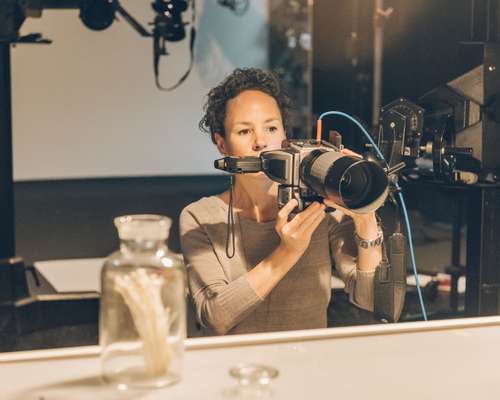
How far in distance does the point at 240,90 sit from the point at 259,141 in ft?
0.35

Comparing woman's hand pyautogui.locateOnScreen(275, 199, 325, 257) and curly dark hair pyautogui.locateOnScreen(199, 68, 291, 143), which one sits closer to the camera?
woman's hand pyautogui.locateOnScreen(275, 199, 325, 257)

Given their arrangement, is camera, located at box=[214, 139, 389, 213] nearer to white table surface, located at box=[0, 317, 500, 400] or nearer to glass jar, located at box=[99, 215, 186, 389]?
white table surface, located at box=[0, 317, 500, 400]

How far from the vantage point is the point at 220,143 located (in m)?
1.40

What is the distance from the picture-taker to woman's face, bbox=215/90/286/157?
134 centimetres

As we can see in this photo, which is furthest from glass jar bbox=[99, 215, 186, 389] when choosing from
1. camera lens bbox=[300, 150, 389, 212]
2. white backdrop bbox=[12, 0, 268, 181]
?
white backdrop bbox=[12, 0, 268, 181]

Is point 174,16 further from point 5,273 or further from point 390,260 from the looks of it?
point 390,260

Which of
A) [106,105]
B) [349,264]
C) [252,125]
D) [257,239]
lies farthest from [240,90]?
[106,105]

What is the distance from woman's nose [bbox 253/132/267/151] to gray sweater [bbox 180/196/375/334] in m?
0.12

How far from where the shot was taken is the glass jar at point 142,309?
0.73m

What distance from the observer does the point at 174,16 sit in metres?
2.41

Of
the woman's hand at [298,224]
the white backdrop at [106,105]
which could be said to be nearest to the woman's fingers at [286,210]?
the woman's hand at [298,224]

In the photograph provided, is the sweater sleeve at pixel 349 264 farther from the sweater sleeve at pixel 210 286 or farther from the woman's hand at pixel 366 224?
the sweater sleeve at pixel 210 286

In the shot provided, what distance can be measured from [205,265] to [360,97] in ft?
3.63

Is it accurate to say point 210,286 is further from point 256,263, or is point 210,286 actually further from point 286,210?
point 286,210
